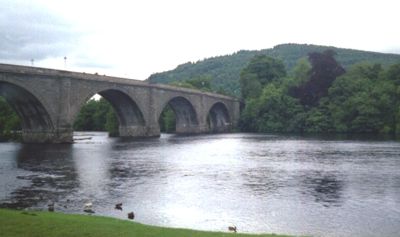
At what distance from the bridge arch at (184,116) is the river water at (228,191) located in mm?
76215

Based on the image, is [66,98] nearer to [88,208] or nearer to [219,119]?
[88,208]

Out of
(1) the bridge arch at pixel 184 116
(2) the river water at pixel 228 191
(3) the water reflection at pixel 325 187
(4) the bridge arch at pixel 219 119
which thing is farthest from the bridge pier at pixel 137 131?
(3) the water reflection at pixel 325 187

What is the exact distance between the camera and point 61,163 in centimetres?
4453

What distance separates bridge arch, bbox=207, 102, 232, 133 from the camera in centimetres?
14662

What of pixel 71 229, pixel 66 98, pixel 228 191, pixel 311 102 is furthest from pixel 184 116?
pixel 71 229

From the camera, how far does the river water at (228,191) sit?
824 inches

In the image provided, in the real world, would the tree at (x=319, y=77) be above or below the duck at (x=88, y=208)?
above

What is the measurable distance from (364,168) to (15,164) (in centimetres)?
3228

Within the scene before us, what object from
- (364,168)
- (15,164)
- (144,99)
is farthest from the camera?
(144,99)

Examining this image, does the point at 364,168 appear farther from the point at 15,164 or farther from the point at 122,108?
the point at 122,108

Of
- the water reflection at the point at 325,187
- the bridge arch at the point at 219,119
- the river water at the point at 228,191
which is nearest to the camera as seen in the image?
the river water at the point at 228,191

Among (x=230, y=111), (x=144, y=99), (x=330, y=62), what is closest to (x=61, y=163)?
(x=144, y=99)

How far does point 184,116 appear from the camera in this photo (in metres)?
131

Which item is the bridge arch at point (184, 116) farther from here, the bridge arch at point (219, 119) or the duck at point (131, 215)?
the duck at point (131, 215)
